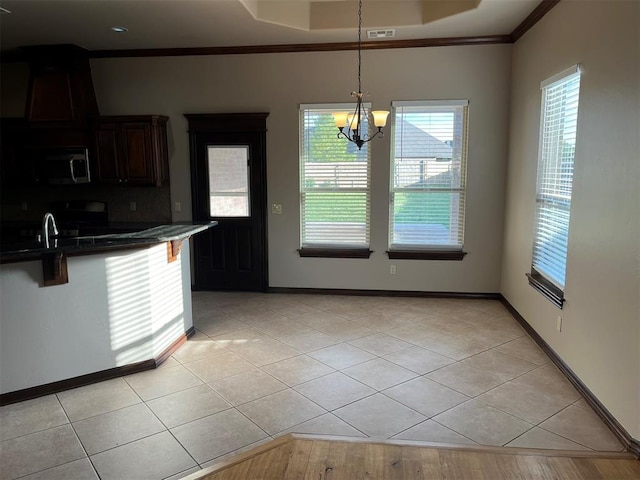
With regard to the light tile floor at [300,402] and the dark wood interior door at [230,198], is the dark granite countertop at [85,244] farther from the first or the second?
the dark wood interior door at [230,198]

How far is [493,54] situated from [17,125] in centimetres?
557

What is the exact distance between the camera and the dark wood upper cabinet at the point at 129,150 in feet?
17.7

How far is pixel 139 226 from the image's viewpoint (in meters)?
4.39

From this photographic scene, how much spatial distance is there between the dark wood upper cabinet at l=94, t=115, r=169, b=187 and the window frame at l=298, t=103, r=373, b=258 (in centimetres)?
167

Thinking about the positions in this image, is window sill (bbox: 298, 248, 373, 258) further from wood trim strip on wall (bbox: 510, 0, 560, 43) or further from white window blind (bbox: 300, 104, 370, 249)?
wood trim strip on wall (bbox: 510, 0, 560, 43)

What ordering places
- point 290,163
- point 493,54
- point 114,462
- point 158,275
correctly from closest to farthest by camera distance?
point 114,462 < point 158,275 < point 493,54 < point 290,163

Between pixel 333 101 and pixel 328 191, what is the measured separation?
104 cm

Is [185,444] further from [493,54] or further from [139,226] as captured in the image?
[493,54]

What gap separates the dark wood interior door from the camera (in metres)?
5.57

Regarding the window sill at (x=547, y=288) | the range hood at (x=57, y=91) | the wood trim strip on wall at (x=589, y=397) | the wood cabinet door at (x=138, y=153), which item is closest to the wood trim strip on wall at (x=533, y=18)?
the window sill at (x=547, y=288)

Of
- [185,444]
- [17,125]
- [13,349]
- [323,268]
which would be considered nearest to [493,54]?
[323,268]

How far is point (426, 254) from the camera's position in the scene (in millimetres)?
5480

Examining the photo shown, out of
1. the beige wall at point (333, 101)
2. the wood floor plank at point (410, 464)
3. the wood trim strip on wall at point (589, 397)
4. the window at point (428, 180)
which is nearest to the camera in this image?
the wood floor plank at point (410, 464)

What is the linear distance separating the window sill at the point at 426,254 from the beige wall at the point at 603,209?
1.45m
